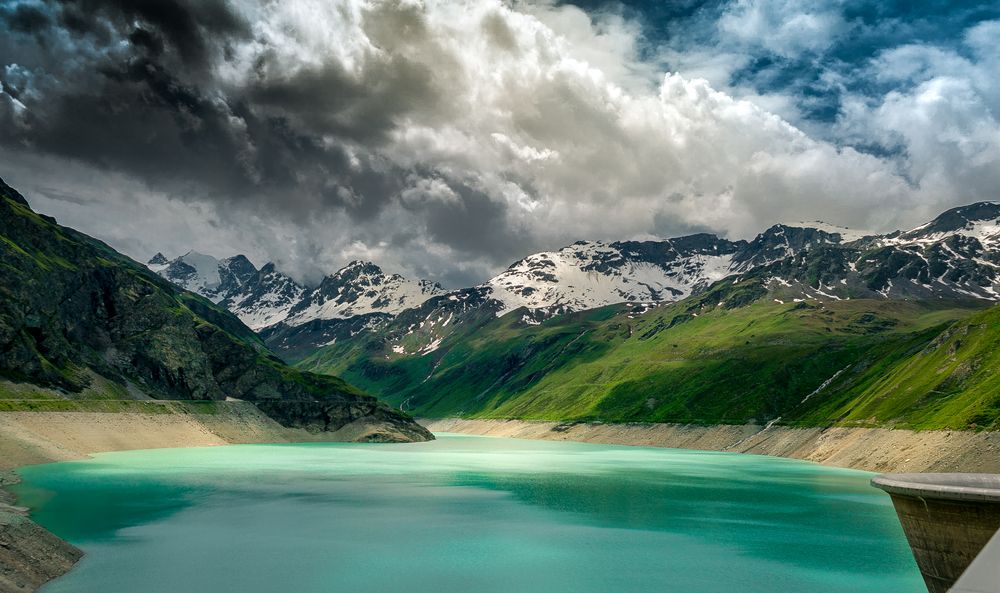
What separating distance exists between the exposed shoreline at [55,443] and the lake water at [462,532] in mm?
1832

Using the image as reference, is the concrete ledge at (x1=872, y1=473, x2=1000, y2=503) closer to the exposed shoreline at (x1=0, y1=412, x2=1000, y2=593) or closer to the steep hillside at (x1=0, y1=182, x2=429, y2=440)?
the exposed shoreline at (x1=0, y1=412, x2=1000, y2=593)

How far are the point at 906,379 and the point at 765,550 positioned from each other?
121 metres

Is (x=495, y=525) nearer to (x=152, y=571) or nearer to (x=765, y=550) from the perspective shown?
(x=765, y=550)

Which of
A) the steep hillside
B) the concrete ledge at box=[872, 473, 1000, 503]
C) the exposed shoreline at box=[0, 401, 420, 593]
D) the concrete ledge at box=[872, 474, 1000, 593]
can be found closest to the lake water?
the exposed shoreline at box=[0, 401, 420, 593]

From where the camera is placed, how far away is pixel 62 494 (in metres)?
73.2

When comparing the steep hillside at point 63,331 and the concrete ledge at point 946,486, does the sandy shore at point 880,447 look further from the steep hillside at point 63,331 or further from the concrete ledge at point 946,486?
the steep hillside at point 63,331

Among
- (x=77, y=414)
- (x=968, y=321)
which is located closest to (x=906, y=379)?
(x=968, y=321)

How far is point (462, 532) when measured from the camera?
5928cm

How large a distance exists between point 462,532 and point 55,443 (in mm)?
98243

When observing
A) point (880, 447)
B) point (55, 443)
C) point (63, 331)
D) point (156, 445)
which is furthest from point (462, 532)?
point (63, 331)

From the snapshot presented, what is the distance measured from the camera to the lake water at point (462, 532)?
1667 inches

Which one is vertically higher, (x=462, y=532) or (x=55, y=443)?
(x=55, y=443)

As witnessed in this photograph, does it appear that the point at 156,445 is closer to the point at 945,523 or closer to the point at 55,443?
the point at 55,443

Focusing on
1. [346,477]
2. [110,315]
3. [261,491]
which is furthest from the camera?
[110,315]
